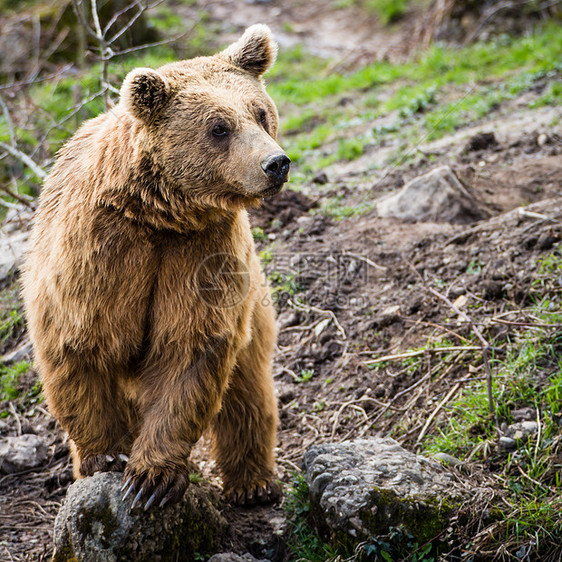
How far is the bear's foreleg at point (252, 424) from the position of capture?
4426 mm

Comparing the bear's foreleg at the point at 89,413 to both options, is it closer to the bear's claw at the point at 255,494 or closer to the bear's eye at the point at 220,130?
the bear's claw at the point at 255,494

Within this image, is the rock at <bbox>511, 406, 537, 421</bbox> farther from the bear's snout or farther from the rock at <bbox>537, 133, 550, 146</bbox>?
the rock at <bbox>537, 133, 550, 146</bbox>

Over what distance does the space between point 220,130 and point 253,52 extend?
0.68m

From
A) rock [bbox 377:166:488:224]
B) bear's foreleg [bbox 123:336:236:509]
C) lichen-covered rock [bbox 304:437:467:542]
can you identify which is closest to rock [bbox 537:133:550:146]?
rock [bbox 377:166:488:224]

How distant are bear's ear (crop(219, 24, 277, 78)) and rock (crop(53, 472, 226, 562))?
2.28 m

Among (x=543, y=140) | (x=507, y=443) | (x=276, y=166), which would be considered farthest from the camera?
(x=543, y=140)

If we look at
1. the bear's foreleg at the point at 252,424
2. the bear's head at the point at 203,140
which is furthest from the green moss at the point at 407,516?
the bear's head at the point at 203,140

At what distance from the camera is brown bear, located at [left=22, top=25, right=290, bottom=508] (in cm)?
345

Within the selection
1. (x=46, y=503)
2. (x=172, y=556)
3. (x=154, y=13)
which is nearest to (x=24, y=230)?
(x=46, y=503)

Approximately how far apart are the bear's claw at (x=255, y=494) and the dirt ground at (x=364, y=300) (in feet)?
0.22

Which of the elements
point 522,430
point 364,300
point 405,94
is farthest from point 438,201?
point 405,94

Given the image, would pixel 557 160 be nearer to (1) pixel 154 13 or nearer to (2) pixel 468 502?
(2) pixel 468 502

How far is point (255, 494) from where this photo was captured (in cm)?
450

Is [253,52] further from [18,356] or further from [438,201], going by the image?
[18,356]
